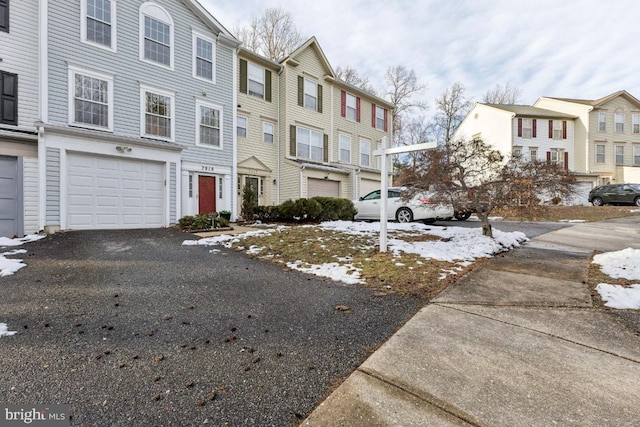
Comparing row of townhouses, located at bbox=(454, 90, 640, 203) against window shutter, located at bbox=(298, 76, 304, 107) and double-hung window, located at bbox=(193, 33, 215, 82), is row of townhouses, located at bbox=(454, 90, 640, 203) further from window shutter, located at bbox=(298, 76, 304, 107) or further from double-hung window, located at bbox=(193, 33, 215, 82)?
double-hung window, located at bbox=(193, 33, 215, 82)

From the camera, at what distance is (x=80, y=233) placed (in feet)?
25.2

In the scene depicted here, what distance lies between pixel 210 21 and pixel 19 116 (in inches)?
265

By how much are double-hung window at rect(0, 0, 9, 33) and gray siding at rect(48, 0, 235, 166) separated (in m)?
1.18

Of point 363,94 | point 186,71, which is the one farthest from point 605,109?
point 186,71

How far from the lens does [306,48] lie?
1500 centimetres

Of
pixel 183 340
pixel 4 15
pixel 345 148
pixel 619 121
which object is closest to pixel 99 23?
pixel 4 15

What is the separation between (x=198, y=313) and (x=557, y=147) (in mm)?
29996

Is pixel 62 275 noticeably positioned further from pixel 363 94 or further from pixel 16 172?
pixel 363 94

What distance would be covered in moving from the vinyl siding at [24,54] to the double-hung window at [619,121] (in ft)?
118

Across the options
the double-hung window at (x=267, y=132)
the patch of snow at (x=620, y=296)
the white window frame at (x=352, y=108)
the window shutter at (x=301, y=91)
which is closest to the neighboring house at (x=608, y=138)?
the white window frame at (x=352, y=108)

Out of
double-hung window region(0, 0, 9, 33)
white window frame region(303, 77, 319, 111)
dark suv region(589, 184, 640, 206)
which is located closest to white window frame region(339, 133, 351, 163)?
white window frame region(303, 77, 319, 111)

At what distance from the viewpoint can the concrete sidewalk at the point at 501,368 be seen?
1.58 m

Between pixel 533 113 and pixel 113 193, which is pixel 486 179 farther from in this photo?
pixel 533 113

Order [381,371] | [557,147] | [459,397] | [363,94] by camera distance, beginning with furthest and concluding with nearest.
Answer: [557,147]
[363,94]
[381,371]
[459,397]
